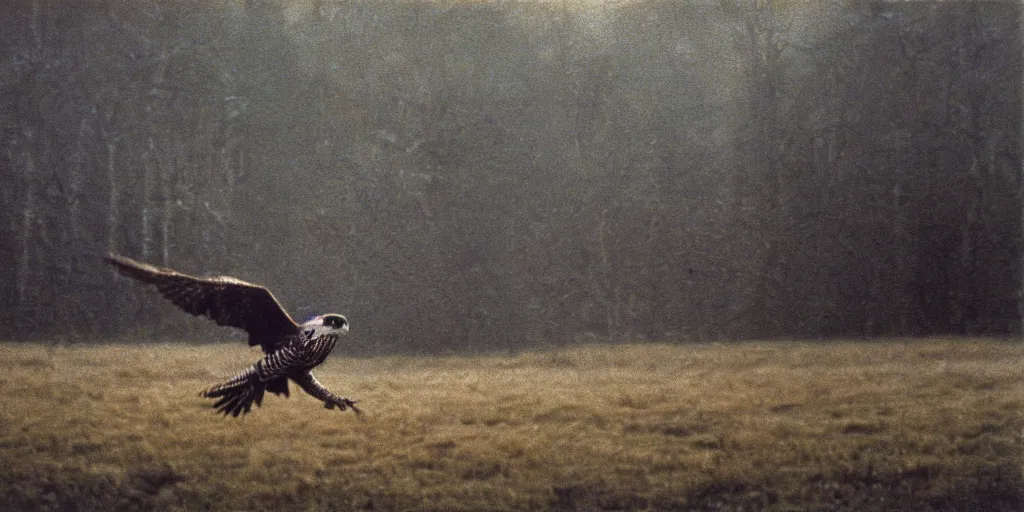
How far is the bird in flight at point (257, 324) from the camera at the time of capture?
2082 millimetres

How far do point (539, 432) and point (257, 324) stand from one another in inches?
29.3

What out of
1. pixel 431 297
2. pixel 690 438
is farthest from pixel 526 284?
pixel 690 438

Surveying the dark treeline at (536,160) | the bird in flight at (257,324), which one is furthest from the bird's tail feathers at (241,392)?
the dark treeline at (536,160)

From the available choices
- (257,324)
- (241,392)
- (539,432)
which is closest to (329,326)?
(257,324)

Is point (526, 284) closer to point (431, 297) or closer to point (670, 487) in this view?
point (431, 297)

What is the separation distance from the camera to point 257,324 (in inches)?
83.9

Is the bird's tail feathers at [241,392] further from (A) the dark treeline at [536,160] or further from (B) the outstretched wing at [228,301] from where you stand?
(A) the dark treeline at [536,160]

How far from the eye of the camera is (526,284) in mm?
2453

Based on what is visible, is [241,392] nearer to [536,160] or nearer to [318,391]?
[318,391]

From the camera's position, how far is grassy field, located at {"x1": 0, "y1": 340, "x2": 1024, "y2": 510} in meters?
2.27

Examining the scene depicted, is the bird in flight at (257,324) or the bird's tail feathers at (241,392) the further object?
the bird's tail feathers at (241,392)

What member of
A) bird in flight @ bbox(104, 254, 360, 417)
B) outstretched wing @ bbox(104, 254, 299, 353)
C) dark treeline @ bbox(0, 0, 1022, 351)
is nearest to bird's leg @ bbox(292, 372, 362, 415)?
bird in flight @ bbox(104, 254, 360, 417)

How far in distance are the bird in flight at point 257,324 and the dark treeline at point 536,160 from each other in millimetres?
256

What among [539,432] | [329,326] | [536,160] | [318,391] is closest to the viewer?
[329,326]
